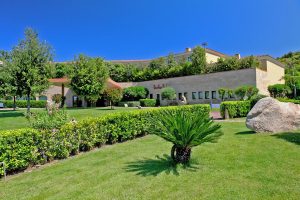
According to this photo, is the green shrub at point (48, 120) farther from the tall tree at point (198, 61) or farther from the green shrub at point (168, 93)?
the tall tree at point (198, 61)

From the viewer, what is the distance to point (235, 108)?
1953 centimetres

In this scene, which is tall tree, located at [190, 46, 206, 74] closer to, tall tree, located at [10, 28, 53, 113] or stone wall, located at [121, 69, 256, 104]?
stone wall, located at [121, 69, 256, 104]

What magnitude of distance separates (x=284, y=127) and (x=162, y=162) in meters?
6.49

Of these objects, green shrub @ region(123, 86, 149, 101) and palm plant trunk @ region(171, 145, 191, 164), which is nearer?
palm plant trunk @ region(171, 145, 191, 164)

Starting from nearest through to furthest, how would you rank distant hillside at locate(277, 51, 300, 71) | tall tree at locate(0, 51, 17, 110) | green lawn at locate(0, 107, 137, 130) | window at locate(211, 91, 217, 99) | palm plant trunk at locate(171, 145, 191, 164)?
palm plant trunk at locate(171, 145, 191, 164)
green lawn at locate(0, 107, 137, 130)
tall tree at locate(0, 51, 17, 110)
window at locate(211, 91, 217, 99)
distant hillside at locate(277, 51, 300, 71)

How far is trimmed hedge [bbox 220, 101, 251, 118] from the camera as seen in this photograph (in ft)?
62.6

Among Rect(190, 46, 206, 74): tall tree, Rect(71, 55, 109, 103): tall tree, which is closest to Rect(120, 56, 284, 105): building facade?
Rect(190, 46, 206, 74): tall tree

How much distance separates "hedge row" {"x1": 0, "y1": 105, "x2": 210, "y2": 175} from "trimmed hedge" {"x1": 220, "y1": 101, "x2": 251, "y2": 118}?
30.6ft

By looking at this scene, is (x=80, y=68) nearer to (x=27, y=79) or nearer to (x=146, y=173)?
(x=27, y=79)

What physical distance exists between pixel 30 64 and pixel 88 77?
11.4 metres

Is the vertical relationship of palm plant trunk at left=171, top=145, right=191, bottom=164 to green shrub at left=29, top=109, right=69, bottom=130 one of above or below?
below

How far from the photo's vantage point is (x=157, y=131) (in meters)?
6.37

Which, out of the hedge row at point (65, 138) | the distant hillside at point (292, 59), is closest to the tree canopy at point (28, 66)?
the hedge row at point (65, 138)

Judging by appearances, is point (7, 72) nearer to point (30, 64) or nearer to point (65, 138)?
point (30, 64)
